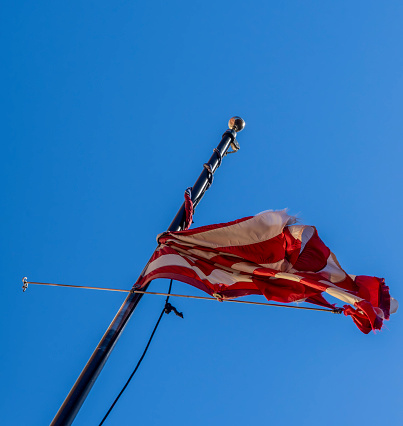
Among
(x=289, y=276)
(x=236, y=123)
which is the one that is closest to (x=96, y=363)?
Answer: (x=289, y=276)

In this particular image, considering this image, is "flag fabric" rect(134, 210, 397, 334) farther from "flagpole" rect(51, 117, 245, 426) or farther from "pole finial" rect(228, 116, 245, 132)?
"pole finial" rect(228, 116, 245, 132)

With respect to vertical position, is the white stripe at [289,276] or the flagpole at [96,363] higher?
the white stripe at [289,276]

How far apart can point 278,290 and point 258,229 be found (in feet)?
3.43

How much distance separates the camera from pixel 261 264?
6.84 metres

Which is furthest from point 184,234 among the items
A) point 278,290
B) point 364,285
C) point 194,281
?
point 364,285

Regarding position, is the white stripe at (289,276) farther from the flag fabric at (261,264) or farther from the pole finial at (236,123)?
the pole finial at (236,123)

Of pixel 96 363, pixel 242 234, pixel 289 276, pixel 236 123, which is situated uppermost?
pixel 236 123

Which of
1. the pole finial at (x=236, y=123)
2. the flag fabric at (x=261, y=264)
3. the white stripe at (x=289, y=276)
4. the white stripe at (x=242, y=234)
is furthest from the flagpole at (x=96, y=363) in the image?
the pole finial at (x=236, y=123)

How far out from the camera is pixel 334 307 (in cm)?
614

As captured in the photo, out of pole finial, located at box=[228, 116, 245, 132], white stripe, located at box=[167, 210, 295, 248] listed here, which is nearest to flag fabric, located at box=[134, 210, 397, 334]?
white stripe, located at box=[167, 210, 295, 248]

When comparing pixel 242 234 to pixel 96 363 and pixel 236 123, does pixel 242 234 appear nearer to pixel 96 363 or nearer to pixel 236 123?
pixel 96 363

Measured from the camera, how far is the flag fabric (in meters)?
6.39

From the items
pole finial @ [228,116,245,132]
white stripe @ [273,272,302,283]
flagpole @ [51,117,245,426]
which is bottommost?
flagpole @ [51,117,245,426]

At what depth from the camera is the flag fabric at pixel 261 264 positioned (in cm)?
639
